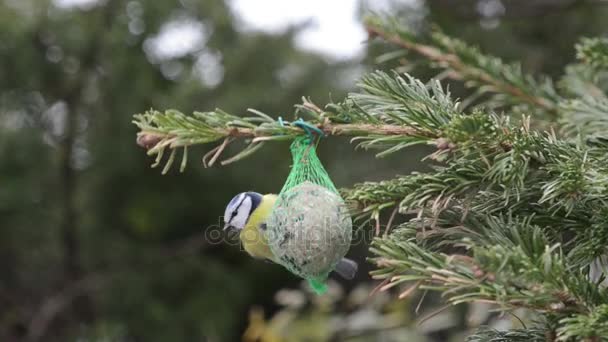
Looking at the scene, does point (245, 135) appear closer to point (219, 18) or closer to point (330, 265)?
point (330, 265)

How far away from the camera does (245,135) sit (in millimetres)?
776

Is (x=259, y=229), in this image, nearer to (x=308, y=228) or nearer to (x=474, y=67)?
(x=308, y=228)

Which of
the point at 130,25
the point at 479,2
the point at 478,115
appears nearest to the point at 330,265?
the point at 478,115

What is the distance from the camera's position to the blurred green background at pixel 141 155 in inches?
113

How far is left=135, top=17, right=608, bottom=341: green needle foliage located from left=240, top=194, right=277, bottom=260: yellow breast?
0.37 metres

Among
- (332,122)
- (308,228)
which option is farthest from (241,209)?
(332,122)

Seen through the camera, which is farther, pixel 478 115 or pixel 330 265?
pixel 330 265

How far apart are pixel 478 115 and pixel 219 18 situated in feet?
8.70

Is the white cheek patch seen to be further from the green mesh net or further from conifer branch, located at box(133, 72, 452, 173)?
conifer branch, located at box(133, 72, 452, 173)

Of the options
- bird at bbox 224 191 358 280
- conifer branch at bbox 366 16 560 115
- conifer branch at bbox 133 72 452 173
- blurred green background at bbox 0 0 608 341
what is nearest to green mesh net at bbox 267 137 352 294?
bird at bbox 224 191 358 280

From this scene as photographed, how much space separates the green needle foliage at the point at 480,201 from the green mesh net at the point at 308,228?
20 centimetres

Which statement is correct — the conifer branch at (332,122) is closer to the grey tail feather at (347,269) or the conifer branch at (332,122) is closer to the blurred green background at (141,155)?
the grey tail feather at (347,269)

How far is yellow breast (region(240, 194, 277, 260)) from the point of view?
1155mm

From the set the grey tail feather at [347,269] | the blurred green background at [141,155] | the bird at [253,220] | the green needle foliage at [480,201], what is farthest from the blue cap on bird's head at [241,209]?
the blurred green background at [141,155]
